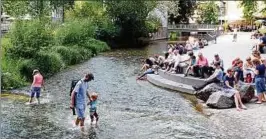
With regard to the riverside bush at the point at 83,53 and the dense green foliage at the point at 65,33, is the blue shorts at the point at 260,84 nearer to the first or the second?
the dense green foliage at the point at 65,33

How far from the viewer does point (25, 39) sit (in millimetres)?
29016

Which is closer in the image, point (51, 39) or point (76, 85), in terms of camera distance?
point (76, 85)

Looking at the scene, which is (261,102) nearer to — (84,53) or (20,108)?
(20,108)

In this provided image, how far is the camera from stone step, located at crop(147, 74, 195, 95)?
23297mm


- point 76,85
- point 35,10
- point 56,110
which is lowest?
point 56,110

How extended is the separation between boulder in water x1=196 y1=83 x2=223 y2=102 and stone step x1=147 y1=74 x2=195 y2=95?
2.13 metres

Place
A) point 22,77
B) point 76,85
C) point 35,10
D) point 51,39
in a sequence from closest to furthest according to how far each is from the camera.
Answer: point 76,85 < point 22,77 < point 51,39 < point 35,10

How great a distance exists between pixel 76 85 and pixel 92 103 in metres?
1.17

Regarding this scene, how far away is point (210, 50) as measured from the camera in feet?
132

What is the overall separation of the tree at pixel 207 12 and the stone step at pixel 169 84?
2414 inches

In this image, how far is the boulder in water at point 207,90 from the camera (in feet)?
66.5

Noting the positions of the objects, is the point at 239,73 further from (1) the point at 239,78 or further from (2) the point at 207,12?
(2) the point at 207,12

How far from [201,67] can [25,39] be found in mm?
10926

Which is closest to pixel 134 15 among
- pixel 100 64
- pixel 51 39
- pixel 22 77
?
pixel 100 64
